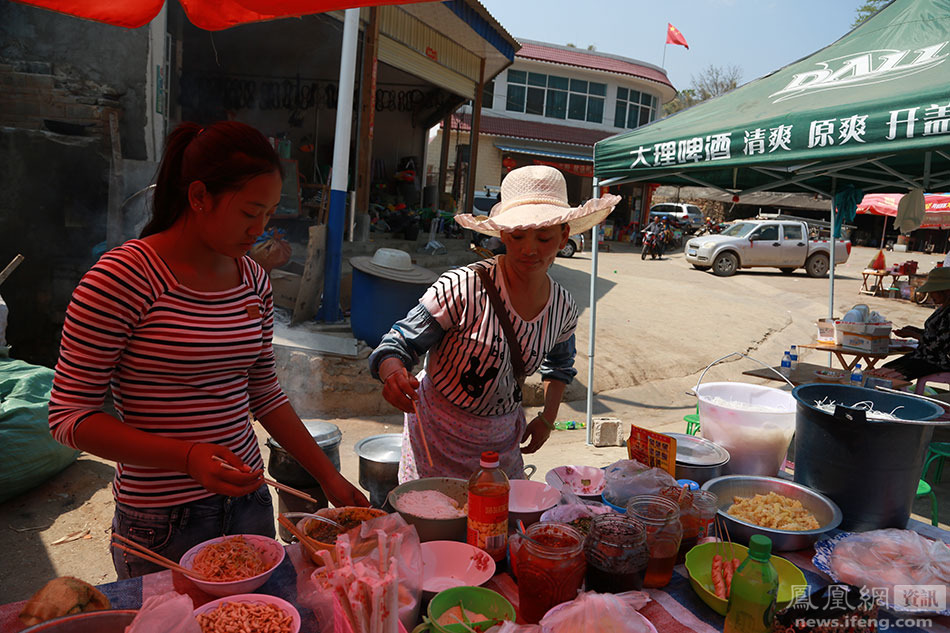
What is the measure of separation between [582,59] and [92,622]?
31.8 metres

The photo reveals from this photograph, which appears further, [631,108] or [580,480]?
[631,108]

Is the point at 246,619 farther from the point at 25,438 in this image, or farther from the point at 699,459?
the point at 25,438

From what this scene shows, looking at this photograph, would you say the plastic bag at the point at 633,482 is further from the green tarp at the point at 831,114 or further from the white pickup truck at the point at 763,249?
the white pickup truck at the point at 763,249

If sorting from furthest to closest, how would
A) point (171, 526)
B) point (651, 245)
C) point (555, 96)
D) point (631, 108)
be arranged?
point (631, 108) → point (555, 96) → point (651, 245) → point (171, 526)

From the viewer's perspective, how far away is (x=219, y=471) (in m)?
1.43

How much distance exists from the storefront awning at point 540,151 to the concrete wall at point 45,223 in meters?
23.0

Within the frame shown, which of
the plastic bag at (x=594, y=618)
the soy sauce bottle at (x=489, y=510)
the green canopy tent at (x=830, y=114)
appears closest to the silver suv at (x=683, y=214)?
the green canopy tent at (x=830, y=114)

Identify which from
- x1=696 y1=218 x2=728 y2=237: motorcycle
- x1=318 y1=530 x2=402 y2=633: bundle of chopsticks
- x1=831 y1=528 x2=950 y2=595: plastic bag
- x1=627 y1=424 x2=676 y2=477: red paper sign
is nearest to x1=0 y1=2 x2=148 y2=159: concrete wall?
x1=627 y1=424 x2=676 y2=477: red paper sign

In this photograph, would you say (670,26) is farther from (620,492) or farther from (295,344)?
(620,492)

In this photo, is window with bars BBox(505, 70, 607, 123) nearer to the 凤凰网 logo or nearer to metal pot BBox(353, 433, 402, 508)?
the 凤凰网 logo

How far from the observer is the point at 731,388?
2.80 m

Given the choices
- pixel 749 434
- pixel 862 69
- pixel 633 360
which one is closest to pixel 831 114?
pixel 862 69

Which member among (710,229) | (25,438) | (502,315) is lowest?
(25,438)

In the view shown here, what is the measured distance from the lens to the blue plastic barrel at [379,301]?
6273 mm
